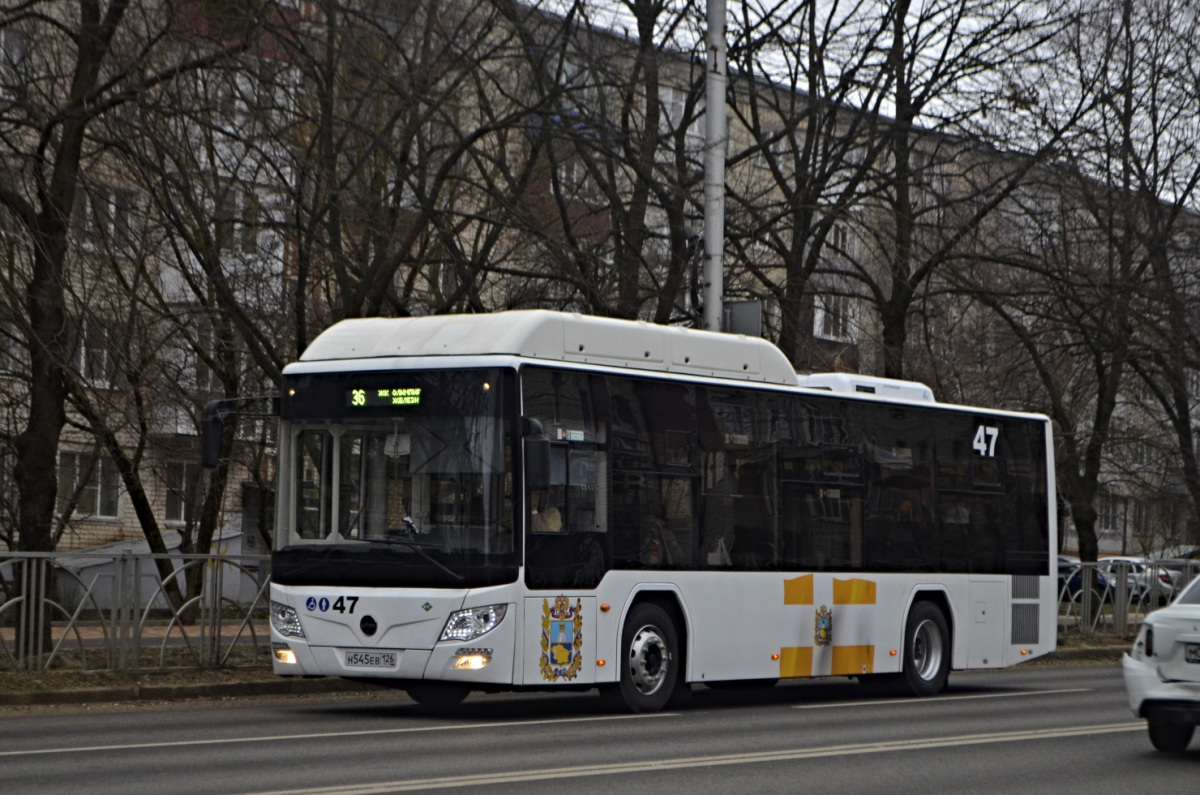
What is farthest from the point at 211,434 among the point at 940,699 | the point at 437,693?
the point at 940,699

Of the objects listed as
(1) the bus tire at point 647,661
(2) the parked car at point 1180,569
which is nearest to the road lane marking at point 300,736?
(1) the bus tire at point 647,661

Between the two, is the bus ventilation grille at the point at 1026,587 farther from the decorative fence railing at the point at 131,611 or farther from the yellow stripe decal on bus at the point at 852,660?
the decorative fence railing at the point at 131,611

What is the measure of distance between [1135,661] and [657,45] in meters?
12.0

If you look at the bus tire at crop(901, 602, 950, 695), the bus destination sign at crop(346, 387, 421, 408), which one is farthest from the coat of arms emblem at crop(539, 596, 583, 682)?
the bus tire at crop(901, 602, 950, 695)

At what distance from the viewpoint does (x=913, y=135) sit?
26.2 m

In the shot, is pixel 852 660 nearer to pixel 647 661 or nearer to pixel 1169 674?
pixel 647 661

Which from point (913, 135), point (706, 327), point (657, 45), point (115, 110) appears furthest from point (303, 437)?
point (913, 135)

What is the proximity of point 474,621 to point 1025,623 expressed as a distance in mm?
8846

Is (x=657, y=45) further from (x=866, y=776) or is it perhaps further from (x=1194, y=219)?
(x=1194, y=219)

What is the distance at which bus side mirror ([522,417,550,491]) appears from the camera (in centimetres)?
1437

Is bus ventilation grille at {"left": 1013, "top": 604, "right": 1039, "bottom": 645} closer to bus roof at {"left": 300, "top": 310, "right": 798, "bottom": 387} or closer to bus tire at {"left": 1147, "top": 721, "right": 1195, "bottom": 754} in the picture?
bus roof at {"left": 300, "top": 310, "right": 798, "bottom": 387}

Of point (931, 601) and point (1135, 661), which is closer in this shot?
point (1135, 661)

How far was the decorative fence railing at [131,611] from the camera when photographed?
17.1 metres

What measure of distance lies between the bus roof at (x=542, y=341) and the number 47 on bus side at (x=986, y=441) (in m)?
4.20
